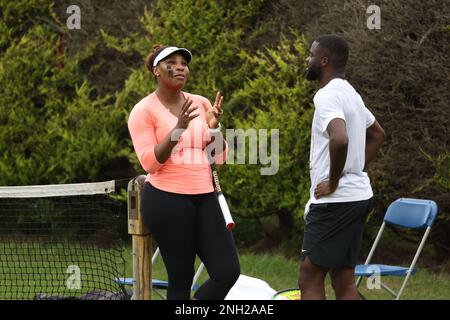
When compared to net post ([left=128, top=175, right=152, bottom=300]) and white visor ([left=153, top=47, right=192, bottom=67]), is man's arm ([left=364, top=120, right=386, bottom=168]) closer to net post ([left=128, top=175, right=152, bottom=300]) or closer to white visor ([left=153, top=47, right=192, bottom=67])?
white visor ([left=153, top=47, right=192, bottom=67])

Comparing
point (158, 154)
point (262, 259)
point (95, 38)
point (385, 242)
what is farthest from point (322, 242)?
point (95, 38)

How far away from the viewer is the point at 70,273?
9094mm

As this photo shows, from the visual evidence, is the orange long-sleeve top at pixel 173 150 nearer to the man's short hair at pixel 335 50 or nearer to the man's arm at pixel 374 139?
the man's short hair at pixel 335 50

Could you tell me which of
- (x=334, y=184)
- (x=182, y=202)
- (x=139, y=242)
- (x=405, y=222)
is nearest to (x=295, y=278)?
(x=405, y=222)

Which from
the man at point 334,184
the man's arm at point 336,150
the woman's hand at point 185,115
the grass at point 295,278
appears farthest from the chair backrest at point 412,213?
the woman's hand at point 185,115

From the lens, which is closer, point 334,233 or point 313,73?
point 334,233

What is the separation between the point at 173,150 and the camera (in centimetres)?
600

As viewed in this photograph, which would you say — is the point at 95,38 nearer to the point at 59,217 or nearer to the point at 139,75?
the point at 139,75

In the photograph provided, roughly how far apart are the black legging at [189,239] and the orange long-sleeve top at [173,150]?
0.07 m

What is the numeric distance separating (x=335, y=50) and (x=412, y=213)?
9.03ft

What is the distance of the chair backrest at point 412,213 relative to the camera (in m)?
8.05

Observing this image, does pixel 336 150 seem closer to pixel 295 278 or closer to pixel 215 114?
pixel 215 114
